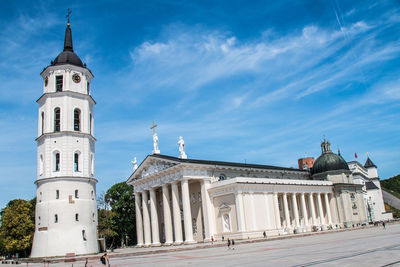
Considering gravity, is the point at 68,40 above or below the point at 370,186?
above

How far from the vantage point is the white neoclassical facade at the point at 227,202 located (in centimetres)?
4609

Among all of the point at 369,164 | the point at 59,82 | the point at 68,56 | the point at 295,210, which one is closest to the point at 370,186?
the point at 369,164

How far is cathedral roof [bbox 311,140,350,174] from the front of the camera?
6744cm

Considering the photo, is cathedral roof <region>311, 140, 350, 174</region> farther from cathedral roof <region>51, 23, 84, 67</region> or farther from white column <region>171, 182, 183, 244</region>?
cathedral roof <region>51, 23, 84, 67</region>

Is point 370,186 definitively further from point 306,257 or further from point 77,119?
point 306,257

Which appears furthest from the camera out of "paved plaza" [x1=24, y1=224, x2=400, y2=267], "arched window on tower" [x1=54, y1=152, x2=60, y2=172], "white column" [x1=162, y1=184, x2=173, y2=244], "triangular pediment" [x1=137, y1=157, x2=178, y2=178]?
"triangular pediment" [x1=137, y1=157, x2=178, y2=178]

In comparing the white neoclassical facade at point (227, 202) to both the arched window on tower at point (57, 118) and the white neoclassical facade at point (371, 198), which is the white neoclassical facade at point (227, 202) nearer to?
the arched window on tower at point (57, 118)

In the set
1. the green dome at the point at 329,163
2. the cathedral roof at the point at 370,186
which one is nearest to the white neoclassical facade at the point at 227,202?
the green dome at the point at 329,163

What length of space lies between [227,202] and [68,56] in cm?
2739

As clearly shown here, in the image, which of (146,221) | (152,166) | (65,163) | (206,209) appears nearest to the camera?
(65,163)

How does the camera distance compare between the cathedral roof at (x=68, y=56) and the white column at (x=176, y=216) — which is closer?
the cathedral roof at (x=68, y=56)

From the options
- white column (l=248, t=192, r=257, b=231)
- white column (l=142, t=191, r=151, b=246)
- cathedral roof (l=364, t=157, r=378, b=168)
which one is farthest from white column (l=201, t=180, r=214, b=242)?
cathedral roof (l=364, t=157, r=378, b=168)

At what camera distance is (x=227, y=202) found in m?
46.4

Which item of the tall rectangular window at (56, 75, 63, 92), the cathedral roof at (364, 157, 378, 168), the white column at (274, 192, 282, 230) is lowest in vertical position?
the white column at (274, 192, 282, 230)
